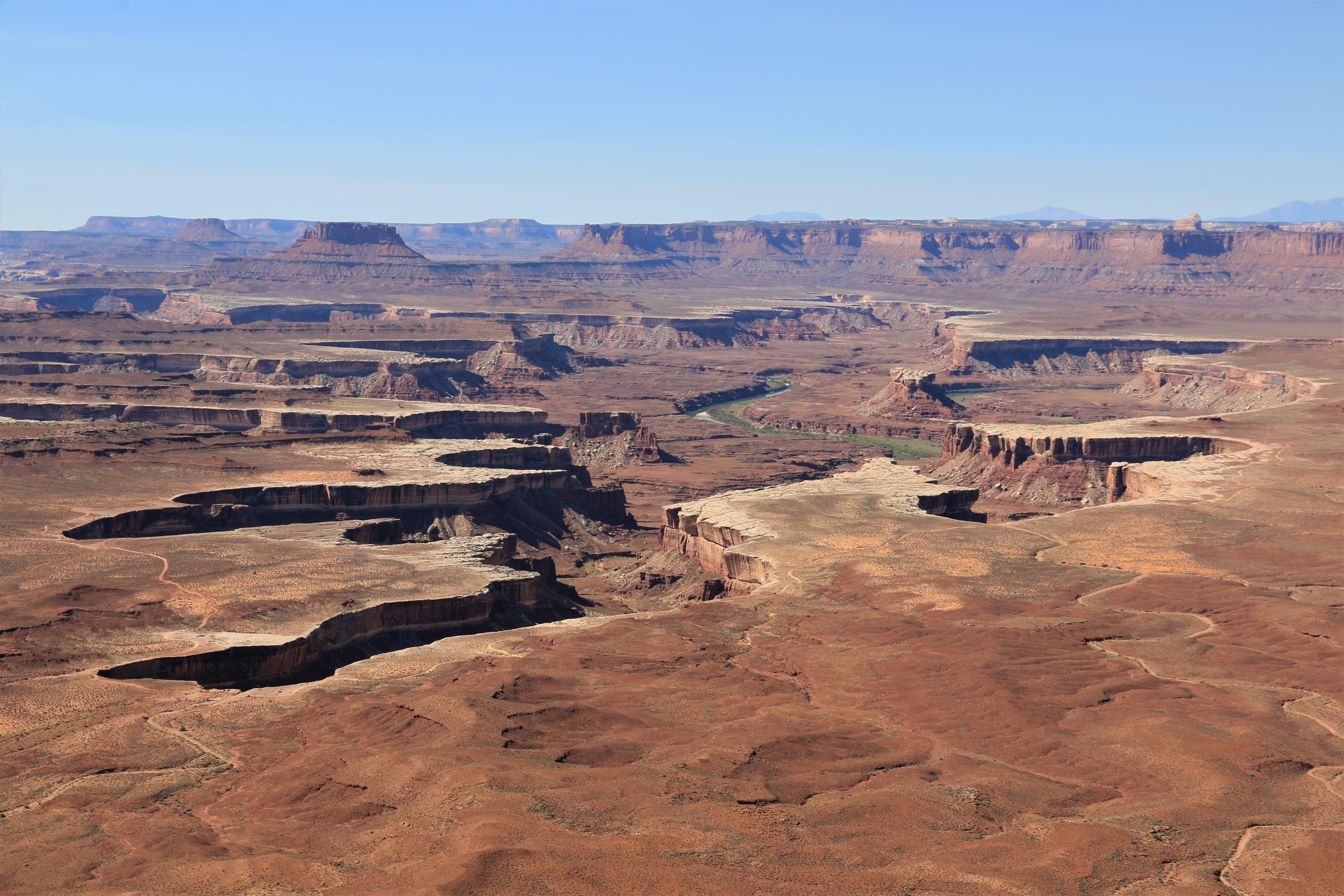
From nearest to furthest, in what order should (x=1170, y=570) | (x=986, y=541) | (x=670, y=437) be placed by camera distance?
(x=1170, y=570), (x=986, y=541), (x=670, y=437)

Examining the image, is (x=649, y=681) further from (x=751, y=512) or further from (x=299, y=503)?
(x=299, y=503)

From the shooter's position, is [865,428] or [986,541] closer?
[986,541]

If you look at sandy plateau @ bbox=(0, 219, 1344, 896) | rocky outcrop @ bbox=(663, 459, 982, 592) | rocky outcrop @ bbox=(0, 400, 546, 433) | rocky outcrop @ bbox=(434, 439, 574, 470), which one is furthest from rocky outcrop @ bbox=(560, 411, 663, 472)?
rocky outcrop @ bbox=(663, 459, 982, 592)

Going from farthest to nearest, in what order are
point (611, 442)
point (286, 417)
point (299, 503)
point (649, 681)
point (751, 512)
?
1. point (611, 442)
2. point (286, 417)
3. point (299, 503)
4. point (751, 512)
5. point (649, 681)

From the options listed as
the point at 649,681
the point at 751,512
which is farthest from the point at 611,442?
the point at 649,681

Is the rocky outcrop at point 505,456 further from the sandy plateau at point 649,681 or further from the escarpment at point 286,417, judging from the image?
the escarpment at point 286,417

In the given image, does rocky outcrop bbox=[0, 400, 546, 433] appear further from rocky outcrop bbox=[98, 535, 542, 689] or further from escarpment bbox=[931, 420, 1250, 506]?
rocky outcrop bbox=[98, 535, 542, 689]

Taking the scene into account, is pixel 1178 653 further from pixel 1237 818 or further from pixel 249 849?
pixel 249 849

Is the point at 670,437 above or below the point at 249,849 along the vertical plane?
below

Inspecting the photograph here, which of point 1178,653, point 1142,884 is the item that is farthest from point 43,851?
point 1178,653
